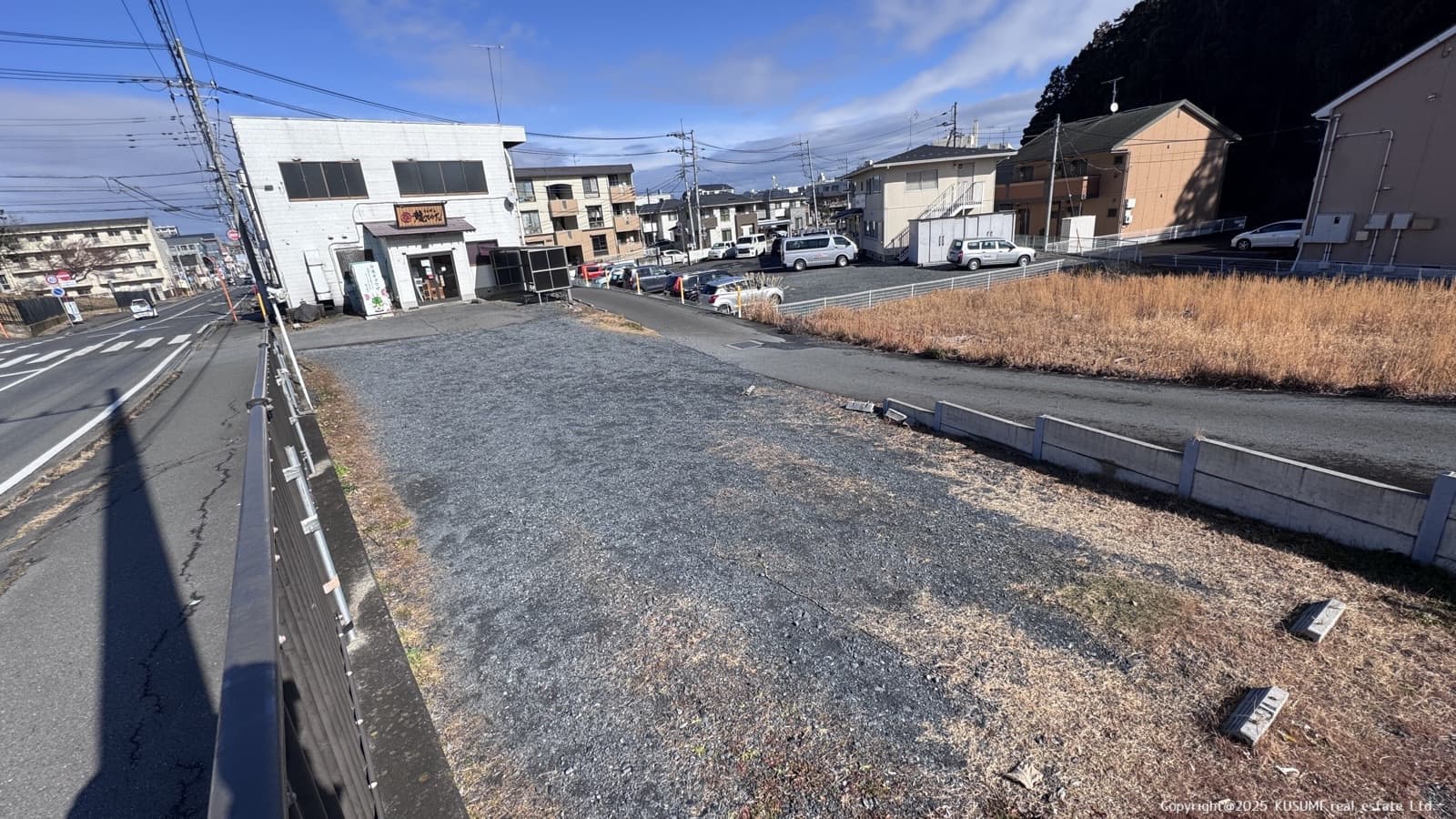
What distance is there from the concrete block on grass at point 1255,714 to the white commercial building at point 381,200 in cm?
2577

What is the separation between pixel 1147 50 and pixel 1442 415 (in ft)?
158

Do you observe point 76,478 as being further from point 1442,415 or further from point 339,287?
point 339,287

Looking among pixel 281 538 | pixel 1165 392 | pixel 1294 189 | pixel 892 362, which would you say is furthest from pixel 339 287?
pixel 1294 189

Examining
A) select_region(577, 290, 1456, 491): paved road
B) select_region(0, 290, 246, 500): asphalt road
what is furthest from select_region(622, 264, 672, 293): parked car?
select_region(0, 290, 246, 500): asphalt road

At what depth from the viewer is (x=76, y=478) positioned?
6.58 meters

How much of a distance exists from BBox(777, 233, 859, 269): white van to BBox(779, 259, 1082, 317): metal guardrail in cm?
874

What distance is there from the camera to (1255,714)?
2.83m

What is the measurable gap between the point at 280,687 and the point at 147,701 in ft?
10.1

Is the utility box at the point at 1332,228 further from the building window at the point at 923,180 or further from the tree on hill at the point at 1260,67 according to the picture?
the building window at the point at 923,180

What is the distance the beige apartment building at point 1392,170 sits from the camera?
16297 millimetres

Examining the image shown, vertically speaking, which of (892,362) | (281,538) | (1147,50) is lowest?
(892,362)

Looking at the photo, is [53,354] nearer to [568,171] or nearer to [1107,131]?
[568,171]

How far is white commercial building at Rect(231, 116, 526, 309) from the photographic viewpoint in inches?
834

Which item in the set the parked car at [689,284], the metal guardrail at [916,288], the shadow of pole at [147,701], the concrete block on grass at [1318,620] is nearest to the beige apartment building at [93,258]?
the parked car at [689,284]
